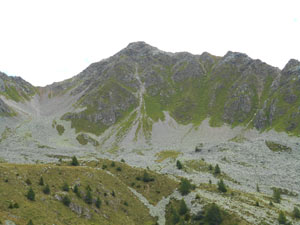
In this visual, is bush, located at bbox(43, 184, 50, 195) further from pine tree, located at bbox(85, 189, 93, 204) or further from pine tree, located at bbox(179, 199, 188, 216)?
pine tree, located at bbox(179, 199, 188, 216)

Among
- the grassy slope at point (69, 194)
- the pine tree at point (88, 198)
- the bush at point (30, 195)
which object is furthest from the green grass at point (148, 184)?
the bush at point (30, 195)

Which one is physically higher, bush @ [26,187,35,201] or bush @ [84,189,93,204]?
bush @ [26,187,35,201]

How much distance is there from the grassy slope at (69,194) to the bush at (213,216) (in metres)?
11.6

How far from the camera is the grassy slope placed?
33.3 metres

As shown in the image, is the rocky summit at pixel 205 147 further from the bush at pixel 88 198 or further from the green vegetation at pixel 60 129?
the bush at pixel 88 198

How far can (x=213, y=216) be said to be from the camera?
41219 millimetres

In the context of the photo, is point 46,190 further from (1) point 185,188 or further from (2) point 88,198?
(1) point 185,188

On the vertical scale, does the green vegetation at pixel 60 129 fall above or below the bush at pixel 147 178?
above

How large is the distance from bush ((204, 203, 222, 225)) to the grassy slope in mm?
11649

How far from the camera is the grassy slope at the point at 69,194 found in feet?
109

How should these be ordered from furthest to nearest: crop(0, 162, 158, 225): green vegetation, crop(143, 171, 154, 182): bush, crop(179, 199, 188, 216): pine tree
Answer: crop(143, 171, 154, 182): bush → crop(179, 199, 188, 216): pine tree → crop(0, 162, 158, 225): green vegetation

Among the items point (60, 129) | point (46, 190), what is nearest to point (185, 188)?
point (46, 190)

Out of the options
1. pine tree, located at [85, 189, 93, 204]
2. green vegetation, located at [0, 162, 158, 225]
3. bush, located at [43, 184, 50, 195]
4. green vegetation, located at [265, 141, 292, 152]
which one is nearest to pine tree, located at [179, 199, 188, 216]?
green vegetation, located at [0, 162, 158, 225]

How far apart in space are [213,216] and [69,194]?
26.8m
